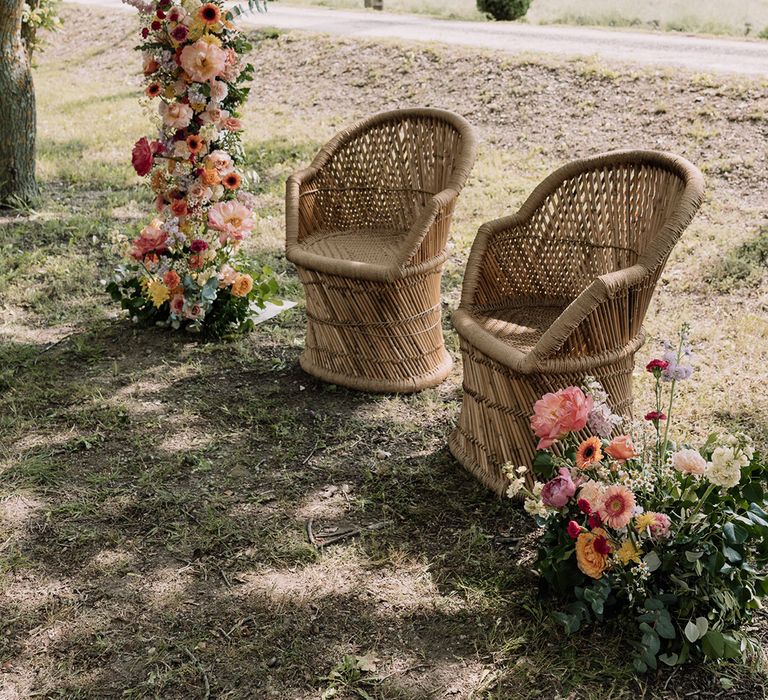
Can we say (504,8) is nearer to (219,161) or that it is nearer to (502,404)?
(219,161)

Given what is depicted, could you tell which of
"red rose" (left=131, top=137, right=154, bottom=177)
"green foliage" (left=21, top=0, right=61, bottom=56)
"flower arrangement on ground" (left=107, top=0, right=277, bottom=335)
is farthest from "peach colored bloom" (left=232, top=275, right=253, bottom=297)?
"green foliage" (left=21, top=0, right=61, bottom=56)

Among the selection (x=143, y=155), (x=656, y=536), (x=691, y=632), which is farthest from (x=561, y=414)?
(x=143, y=155)

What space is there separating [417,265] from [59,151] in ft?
17.8

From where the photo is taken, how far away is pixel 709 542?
92.6 inches

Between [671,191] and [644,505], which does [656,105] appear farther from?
[644,505]

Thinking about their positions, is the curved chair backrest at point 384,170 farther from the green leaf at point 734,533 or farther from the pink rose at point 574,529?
the green leaf at point 734,533

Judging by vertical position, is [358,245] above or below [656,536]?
above

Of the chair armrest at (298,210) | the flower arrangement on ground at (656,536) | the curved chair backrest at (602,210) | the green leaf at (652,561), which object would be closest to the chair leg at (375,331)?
the chair armrest at (298,210)

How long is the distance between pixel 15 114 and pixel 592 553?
5.26m

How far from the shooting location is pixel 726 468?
88.7 inches

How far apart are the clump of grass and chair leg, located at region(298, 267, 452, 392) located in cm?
184

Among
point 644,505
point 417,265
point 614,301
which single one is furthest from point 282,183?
point 644,505

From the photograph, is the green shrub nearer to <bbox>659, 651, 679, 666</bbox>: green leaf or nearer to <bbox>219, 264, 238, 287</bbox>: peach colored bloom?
<bbox>219, 264, 238, 287</bbox>: peach colored bloom

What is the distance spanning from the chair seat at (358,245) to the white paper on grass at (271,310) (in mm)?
653
